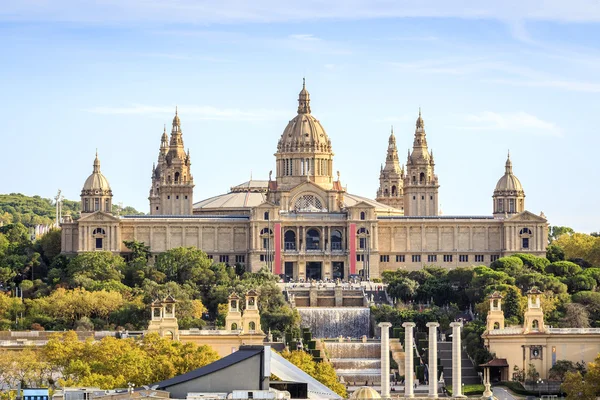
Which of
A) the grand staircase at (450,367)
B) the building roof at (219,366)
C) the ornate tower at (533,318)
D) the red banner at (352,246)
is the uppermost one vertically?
the red banner at (352,246)

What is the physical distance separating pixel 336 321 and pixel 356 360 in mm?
18130

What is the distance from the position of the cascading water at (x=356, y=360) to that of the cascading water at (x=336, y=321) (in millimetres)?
11390

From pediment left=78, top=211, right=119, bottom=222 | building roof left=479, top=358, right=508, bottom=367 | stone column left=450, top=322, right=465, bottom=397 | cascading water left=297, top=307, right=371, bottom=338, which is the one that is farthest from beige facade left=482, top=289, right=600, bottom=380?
pediment left=78, top=211, right=119, bottom=222

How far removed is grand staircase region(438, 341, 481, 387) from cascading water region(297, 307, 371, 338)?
18.4 meters

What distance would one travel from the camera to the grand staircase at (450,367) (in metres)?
145

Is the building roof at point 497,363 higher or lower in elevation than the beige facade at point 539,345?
lower

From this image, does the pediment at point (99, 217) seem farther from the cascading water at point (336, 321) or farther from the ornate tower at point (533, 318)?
the ornate tower at point (533, 318)

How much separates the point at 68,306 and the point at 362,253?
43242 mm

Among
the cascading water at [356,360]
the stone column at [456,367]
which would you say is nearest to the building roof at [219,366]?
the stone column at [456,367]

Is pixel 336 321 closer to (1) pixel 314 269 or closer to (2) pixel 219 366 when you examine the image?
(1) pixel 314 269

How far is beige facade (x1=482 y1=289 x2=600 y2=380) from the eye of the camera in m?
147

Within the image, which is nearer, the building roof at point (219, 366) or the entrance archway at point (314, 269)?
the building roof at point (219, 366)

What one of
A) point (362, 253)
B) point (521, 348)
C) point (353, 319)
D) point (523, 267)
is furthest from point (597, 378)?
point (362, 253)

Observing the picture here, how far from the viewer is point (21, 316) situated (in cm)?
16412
